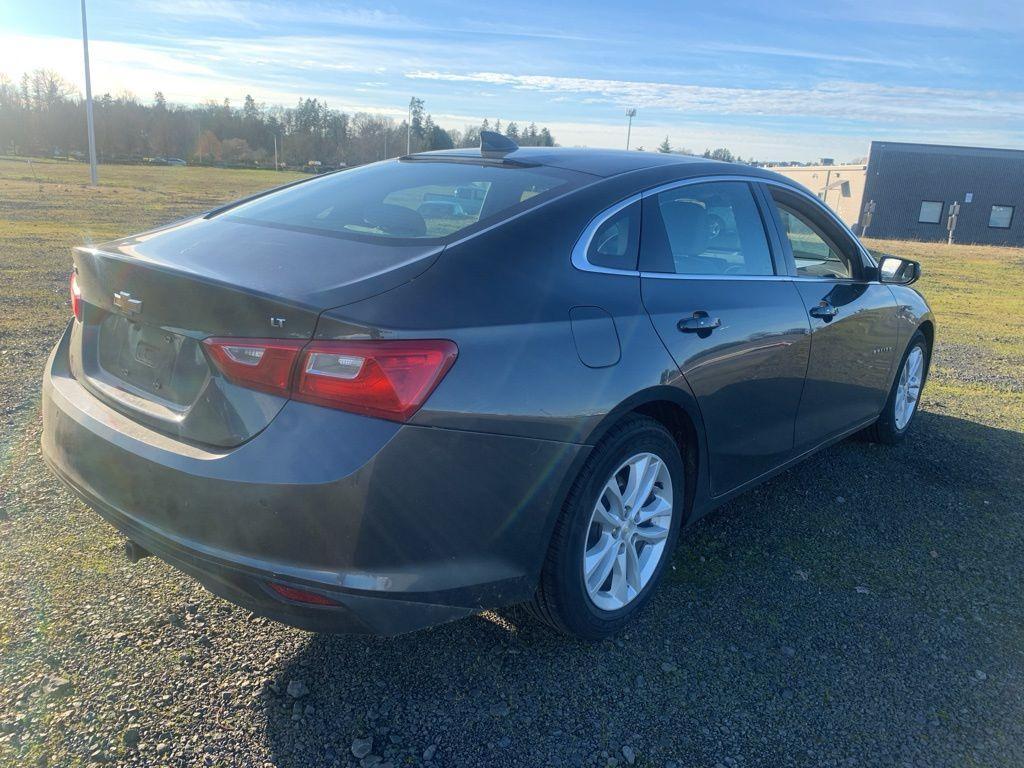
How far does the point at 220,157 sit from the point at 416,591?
81125mm

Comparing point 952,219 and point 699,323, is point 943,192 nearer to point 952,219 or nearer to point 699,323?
point 952,219

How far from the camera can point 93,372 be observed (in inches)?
107

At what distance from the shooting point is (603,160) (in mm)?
3340

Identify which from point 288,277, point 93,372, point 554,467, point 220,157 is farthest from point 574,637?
point 220,157

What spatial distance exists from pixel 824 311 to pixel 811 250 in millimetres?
525

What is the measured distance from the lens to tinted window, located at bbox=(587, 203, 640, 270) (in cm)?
279

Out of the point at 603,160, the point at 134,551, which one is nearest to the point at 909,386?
the point at 603,160

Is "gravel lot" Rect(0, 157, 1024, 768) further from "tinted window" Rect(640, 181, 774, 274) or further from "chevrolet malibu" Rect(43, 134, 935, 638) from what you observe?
"tinted window" Rect(640, 181, 774, 274)

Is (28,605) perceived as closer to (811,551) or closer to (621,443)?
(621,443)

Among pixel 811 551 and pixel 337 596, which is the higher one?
pixel 337 596

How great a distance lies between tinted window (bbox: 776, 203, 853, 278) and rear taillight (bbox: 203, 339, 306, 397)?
269 centimetres

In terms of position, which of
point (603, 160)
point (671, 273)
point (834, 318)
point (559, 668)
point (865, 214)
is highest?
point (603, 160)

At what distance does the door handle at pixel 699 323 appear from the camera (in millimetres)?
2958

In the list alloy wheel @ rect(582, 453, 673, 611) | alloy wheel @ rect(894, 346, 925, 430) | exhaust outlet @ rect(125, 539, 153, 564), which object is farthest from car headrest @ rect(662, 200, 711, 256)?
alloy wheel @ rect(894, 346, 925, 430)
